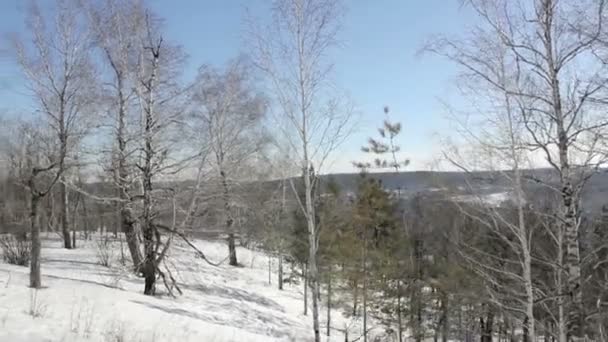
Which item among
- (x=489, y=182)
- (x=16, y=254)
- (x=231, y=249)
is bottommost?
(x=231, y=249)

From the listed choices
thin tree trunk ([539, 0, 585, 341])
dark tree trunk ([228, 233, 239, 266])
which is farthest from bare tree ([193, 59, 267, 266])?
thin tree trunk ([539, 0, 585, 341])

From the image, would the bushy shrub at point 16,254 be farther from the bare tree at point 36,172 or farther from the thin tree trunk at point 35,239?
the thin tree trunk at point 35,239

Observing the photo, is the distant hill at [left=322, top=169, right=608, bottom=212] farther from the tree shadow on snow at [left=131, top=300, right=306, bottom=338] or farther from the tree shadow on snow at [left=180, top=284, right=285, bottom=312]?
the tree shadow on snow at [left=180, top=284, right=285, bottom=312]

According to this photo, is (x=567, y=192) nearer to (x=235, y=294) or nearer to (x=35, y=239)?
(x=35, y=239)

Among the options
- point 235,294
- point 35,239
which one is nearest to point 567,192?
point 35,239

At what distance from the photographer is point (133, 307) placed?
33.1 ft

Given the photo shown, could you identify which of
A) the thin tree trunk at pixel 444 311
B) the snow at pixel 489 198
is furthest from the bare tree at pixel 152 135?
the thin tree trunk at pixel 444 311

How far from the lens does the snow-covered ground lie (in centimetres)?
729

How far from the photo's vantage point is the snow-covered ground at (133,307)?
7285 mm

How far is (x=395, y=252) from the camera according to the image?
896 inches

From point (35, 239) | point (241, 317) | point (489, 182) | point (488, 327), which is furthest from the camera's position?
point (488, 327)

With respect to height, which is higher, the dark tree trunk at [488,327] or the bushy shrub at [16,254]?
the bushy shrub at [16,254]

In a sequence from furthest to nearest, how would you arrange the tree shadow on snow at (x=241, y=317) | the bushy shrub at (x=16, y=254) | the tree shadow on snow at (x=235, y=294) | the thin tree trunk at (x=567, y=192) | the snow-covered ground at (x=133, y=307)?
the tree shadow on snow at (x=235, y=294) < the bushy shrub at (x=16, y=254) < the tree shadow on snow at (x=241, y=317) < the snow-covered ground at (x=133, y=307) < the thin tree trunk at (x=567, y=192)

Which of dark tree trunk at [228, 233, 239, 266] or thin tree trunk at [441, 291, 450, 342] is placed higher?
dark tree trunk at [228, 233, 239, 266]
